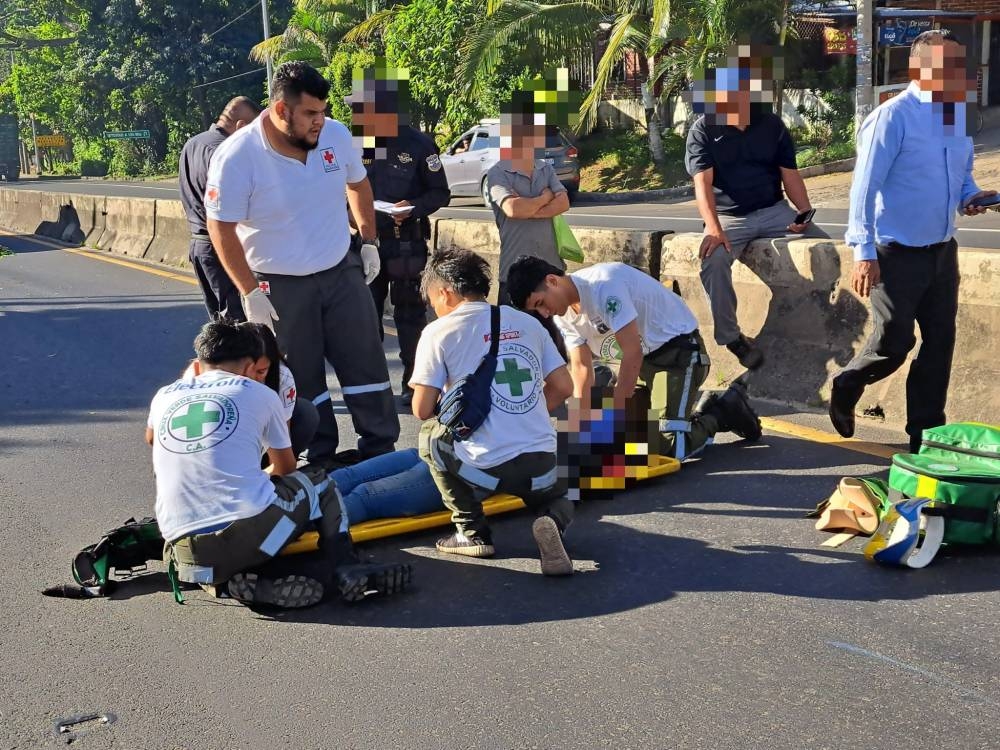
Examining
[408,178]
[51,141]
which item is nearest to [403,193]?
[408,178]

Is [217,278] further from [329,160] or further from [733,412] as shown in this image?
[733,412]

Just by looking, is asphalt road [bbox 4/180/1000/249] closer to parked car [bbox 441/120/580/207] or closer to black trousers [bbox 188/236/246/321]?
parked car [bbox 441/120/580/207]

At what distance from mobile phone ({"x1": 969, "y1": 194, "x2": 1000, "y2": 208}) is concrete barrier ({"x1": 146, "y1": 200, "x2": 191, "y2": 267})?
1133 cm

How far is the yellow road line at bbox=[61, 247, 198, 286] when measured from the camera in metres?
13.9

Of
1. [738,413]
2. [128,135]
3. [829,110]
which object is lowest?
[738,413]

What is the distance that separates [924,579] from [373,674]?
6.59ft

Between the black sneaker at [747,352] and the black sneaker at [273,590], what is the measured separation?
129 inches

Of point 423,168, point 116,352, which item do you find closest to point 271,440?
point 423,168

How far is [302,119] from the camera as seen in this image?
5.38m

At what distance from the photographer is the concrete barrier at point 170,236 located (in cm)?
1519

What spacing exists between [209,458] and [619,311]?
2.09m

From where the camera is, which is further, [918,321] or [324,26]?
[324,26]

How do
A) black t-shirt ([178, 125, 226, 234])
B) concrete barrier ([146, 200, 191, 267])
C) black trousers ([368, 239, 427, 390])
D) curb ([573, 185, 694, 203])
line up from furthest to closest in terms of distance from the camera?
curb ([573, 185, 694, 203])
concrete barrier ([146, 200, 191, 267])
black trousers ([368, 239, 427, 390])
black t-shirt ([178, 125, 226, 234])

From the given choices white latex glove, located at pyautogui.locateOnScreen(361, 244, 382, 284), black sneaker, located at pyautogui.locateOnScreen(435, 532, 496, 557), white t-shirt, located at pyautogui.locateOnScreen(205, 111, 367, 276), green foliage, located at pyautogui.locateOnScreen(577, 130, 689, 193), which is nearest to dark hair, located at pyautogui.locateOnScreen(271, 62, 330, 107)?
white t-shirt, located at pyautogui.locateOnScreen(205, 111, 367, 276)
